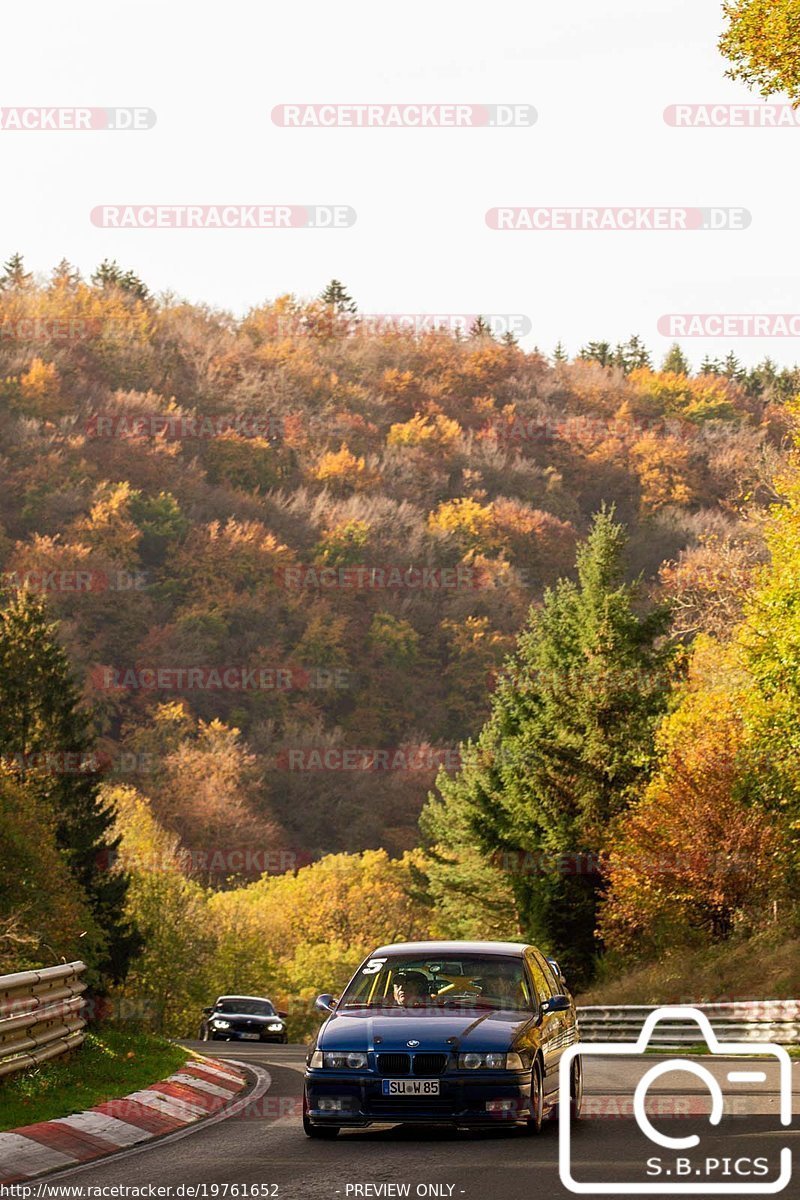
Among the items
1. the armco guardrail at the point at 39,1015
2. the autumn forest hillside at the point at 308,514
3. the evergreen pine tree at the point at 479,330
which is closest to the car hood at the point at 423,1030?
the armco guardrail at the point at 39,1015

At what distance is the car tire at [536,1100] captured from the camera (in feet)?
39.4

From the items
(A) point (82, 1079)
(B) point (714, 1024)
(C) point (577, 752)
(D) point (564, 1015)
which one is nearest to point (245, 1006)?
(C) point (577, 752)

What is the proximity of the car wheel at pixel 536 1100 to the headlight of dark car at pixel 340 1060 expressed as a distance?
1213 mm

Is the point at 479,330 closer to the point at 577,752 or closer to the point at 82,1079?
the point at 577,752

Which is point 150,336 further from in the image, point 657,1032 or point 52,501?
point 657,1032

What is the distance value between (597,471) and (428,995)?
15843 centimetres

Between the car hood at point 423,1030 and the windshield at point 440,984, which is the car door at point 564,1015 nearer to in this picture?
the windshield at point 440,984

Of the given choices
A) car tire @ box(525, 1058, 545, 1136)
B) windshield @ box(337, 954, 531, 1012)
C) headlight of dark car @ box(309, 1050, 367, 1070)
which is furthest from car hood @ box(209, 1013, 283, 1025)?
headlight of dark car @ box(309, 1050, 367, 1070)

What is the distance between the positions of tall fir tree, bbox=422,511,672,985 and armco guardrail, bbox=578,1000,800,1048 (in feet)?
37.8

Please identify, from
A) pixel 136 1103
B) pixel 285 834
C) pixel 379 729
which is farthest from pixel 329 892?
pixel 136 1103

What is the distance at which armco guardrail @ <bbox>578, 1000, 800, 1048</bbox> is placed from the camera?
29047 millimetres

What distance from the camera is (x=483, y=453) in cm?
17212

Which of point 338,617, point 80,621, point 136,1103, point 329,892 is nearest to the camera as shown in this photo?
point 136,1103

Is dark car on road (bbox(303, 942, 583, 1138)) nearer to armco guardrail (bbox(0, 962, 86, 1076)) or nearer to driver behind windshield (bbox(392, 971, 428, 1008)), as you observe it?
driver behind windshield (bbox(392, 971, 428, 1008))
